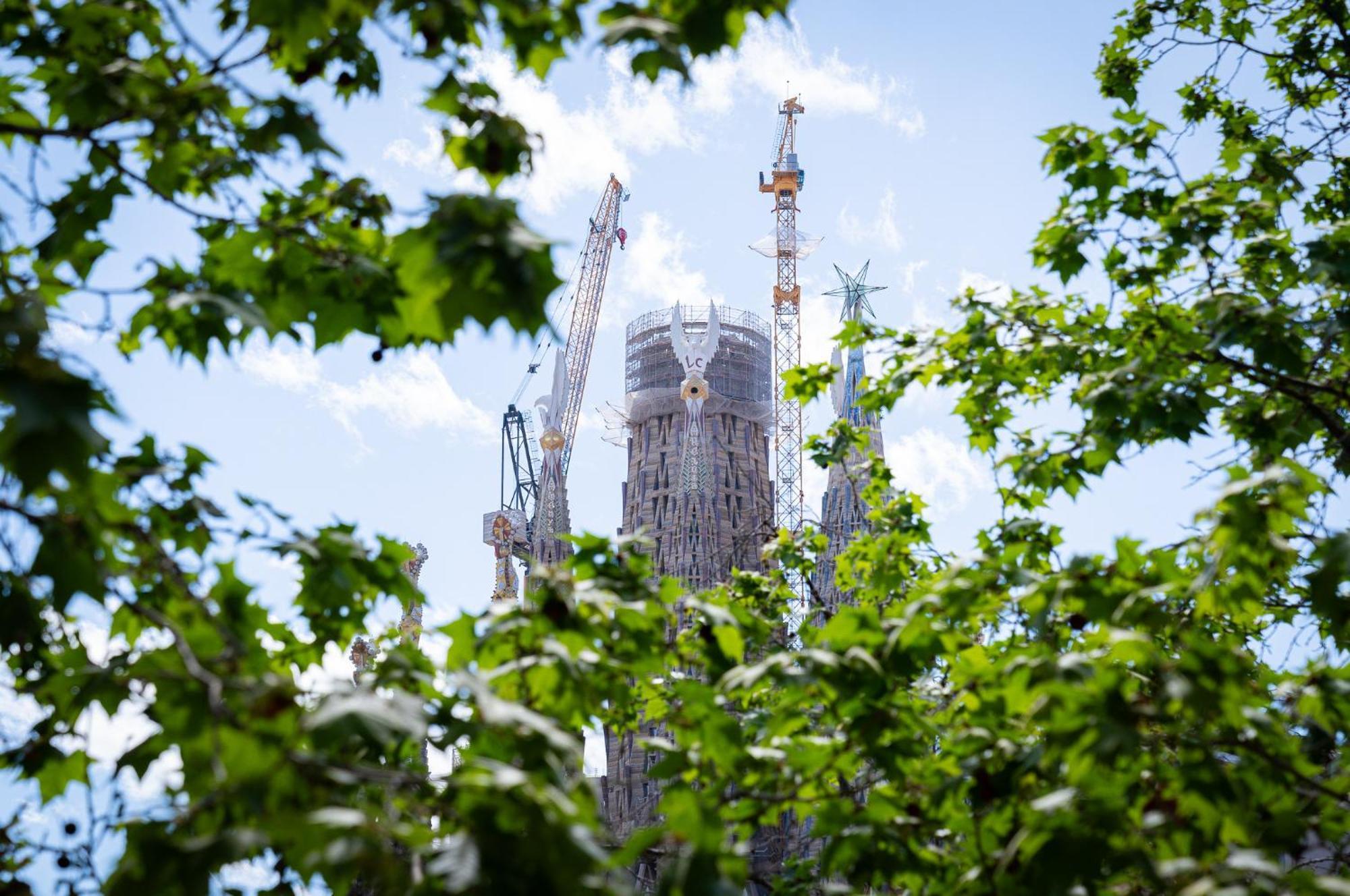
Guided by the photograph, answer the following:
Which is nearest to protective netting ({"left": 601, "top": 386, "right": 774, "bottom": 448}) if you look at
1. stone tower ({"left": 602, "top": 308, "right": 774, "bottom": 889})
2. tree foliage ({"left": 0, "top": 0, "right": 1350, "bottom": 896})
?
stone tower ({"left": 602, "top": 308, "right": 774, "bottom": 889})

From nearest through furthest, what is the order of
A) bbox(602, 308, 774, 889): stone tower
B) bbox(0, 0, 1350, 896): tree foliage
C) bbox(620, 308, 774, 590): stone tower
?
bbox(0, 0, 1350, 896): tree foliage < bbox(602, 308, 774, 889): stone tower < bbox(620, 308, 774, 590): stone tower

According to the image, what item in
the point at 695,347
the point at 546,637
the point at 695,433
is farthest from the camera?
the point at 695,347

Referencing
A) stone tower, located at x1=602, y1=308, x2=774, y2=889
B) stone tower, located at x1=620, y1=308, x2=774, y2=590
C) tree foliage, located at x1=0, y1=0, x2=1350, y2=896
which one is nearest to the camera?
tree foliage, located at x1=0, y1=0, x2=1350, y2=896

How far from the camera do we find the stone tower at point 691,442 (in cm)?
7769

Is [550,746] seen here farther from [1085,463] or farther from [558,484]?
[558,484]

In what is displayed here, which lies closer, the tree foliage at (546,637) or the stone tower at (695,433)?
the tree foliage at (546,637)

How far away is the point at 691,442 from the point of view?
79.3 m

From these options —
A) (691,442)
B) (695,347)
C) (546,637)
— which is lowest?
(546,637)

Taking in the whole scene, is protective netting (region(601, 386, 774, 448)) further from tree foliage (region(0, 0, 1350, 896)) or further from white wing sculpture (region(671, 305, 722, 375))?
tree foliage (region(0, 0, 1350, 896))

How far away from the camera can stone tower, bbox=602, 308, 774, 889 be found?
7769cm

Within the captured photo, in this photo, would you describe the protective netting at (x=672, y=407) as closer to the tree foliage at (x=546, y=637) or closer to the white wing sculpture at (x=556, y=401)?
the white wing sculpture at (x=556, y=401)

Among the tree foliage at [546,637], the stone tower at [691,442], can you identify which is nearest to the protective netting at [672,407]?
the stone tower at [691,442]

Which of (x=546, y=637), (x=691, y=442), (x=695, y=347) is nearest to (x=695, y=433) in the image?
(x=691, y=442)

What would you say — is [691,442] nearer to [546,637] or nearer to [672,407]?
[672,407]
